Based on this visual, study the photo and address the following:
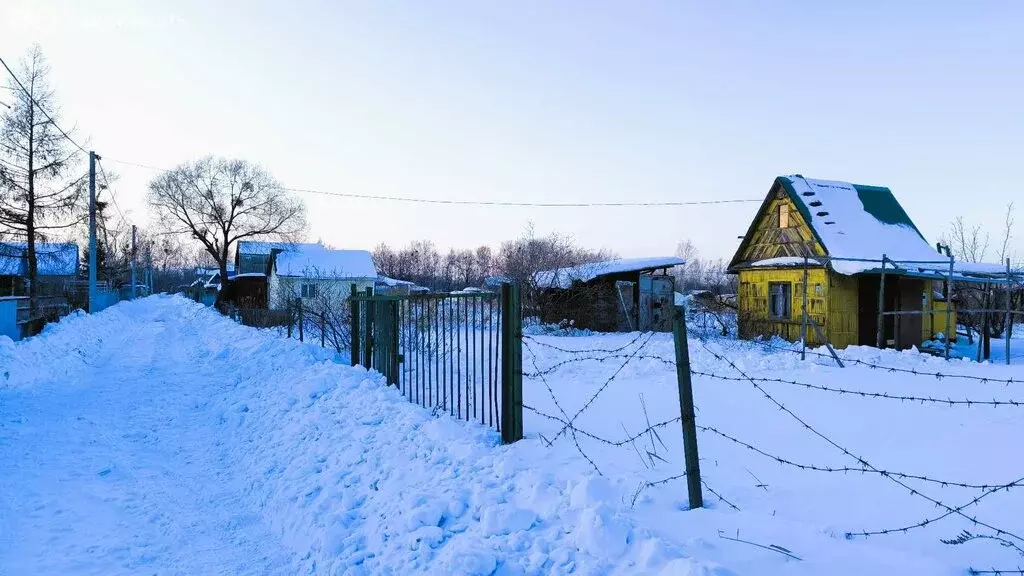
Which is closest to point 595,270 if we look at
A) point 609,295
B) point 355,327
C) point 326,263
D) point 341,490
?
point 609,295

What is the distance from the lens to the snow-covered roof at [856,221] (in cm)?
1944

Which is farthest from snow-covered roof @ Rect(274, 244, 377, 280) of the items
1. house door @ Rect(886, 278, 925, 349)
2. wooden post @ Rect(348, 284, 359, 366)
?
house door @ Rect(886, 278, 925, 349)

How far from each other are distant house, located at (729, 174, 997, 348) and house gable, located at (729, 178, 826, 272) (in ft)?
0.12

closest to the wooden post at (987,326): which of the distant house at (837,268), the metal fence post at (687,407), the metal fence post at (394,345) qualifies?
the distant house at (837,268)

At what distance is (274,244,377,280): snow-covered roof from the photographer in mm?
43438

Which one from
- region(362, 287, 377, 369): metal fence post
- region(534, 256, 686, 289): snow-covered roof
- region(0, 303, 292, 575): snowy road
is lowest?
region(0, 303, 292, 575): snowy road

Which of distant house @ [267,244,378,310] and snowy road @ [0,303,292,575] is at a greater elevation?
distant house @ [267,244,378,310]

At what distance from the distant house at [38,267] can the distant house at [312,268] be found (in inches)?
480

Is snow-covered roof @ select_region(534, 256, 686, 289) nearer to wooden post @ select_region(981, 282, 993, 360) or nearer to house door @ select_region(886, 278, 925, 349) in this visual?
house door @ select_region(886, 278, 925, 349)

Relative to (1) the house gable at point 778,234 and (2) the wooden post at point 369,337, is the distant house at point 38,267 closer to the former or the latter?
(2) the wooden post at point 369,337

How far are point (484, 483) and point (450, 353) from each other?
3084 millimetres

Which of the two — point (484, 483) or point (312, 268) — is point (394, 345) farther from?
point (312, 268)

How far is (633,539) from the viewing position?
11.4ft

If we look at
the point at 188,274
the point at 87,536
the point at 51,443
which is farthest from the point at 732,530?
the point at 188,274
